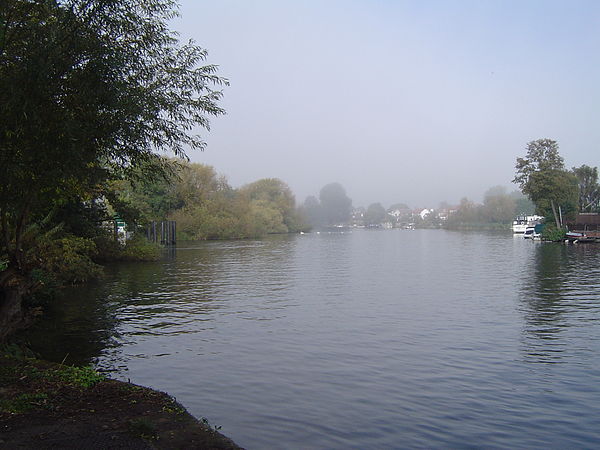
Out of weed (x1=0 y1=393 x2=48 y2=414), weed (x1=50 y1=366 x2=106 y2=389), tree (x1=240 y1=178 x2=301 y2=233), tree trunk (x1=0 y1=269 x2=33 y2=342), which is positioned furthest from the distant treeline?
weed (x1=0 y1=393 x2=48 y2=414)

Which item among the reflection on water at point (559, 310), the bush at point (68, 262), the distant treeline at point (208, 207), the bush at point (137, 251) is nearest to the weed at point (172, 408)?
the reflection on water at point (559, 310)

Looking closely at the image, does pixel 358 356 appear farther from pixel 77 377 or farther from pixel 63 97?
pixel 63 97

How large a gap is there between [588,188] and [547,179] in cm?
2156

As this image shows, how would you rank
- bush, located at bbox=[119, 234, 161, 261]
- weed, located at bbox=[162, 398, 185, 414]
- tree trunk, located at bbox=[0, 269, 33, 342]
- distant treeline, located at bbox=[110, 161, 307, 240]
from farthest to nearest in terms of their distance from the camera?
1. distant treeline, located at bbox=[110, 161, 307, 240]
2. bush, located at bbox=[119, 234, 161, 261]
3. tree trunk, located at bbox=[0, 269, 33, 342]
4. weed, located at bbox=[162, 398, 185, 414]

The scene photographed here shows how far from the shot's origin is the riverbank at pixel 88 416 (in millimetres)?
6516

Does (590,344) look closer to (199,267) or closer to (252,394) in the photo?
(252,394)

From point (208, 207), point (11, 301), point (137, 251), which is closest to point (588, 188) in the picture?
point (208, 207)

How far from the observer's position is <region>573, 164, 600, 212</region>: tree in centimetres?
9500

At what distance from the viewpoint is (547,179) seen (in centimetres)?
7931

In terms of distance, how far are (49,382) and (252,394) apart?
3554 millimetres

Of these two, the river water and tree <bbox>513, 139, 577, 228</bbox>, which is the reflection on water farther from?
tree <bbox>513, 139, 577, 228</bbox>

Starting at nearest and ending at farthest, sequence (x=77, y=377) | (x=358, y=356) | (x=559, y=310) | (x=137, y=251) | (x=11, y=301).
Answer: (x=77, y=377), (x=11, y=301), (x=358, y=356), (x=559, y=310), (x=137, y=251)

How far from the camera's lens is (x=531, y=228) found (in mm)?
97438

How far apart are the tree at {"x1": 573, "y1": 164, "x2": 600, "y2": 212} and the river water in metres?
75.3
